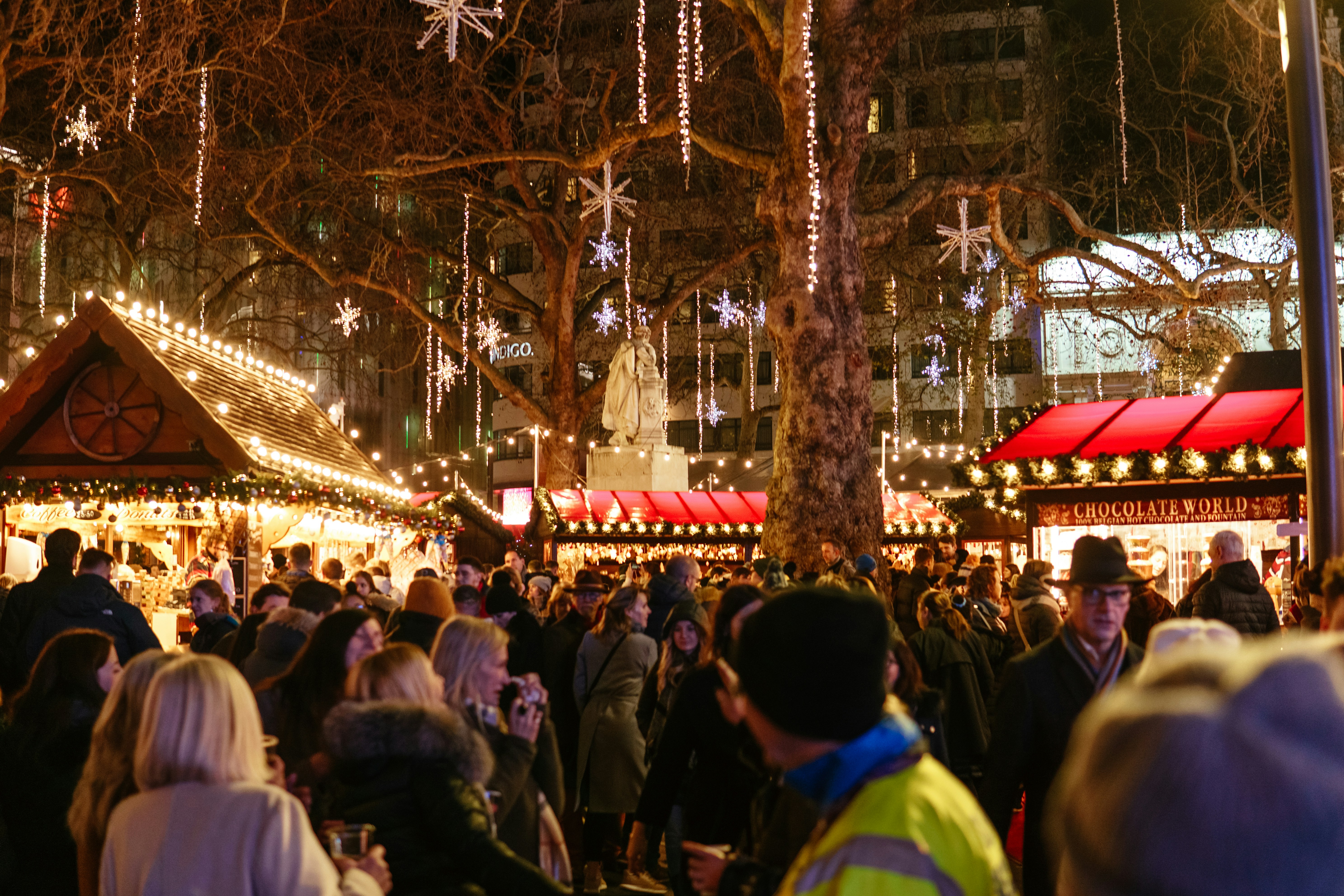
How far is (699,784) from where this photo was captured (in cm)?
545

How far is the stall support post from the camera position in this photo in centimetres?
855

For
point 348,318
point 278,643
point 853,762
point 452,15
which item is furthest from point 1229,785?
point 348,318

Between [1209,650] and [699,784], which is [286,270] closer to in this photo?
[699,784]

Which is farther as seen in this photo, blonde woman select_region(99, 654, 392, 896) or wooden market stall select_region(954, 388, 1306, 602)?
wooden market stall select_region(954, 388, 1306, 602)

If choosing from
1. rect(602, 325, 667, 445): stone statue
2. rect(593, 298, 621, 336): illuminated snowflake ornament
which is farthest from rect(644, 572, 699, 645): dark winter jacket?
rect(593, 298, 621, 336): illuminated snowflake ornament

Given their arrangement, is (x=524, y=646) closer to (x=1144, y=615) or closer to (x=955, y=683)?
(x=955, y=683)

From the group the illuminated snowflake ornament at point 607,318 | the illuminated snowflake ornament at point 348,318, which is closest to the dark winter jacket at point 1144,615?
the illuminated snowflake ornament at point 348,318

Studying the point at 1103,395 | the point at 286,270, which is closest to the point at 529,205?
the point at 286,270

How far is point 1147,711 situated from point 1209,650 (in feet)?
0.42

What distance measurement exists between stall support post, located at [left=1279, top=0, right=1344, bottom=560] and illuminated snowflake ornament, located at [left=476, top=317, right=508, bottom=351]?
77.6ft

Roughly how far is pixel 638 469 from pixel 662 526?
16.4 feet

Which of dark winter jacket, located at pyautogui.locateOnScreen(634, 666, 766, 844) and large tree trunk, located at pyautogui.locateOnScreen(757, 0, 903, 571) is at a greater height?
large tree trunk, located at pyautogui.locateOnScreen(757, 0, 903, 571)

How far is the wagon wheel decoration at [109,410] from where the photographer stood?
44.1 ft

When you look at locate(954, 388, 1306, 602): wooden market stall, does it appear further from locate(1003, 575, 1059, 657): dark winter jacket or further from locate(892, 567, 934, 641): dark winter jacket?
locate(1003, 575, 1059, 657): dark winter jacket
